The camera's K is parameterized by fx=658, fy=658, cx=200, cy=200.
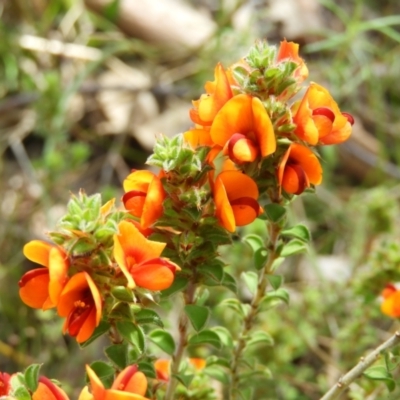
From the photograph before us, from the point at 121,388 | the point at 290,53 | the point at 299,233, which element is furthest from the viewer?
the point at 299,233

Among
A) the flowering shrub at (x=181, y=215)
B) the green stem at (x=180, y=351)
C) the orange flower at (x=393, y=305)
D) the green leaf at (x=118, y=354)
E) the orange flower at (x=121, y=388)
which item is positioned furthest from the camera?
the orange flower at (x=393, y=305)

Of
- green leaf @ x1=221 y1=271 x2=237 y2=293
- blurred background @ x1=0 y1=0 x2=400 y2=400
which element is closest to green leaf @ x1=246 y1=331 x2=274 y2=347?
green leaf @ x1=221 y1=271 x2=237 y2=293

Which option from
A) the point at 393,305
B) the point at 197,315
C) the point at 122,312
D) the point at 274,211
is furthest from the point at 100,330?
the point at 393,305

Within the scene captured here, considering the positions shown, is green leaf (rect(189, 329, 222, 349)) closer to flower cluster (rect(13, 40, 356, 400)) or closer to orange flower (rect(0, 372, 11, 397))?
flower cluster (rect(13, 40, 356, 400))

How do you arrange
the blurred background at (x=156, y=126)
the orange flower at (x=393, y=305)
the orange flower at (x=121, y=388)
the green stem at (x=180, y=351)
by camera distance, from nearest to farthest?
the orange flower at (x=121, y=388) → the green stem at (x=180, y=351) → the orange flower at (x=393, y=305) → the blurred background at (x=156, y=126)

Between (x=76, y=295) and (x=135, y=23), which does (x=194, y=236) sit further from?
(x=135, y=23)

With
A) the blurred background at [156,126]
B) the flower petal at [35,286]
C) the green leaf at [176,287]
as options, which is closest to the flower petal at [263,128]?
the green leaf at [176,287]

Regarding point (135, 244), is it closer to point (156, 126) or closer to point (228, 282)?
point (228, 282)

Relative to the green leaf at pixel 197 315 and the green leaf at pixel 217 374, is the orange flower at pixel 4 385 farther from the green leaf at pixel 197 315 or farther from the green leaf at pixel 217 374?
the green leaf at pixel 217 374
